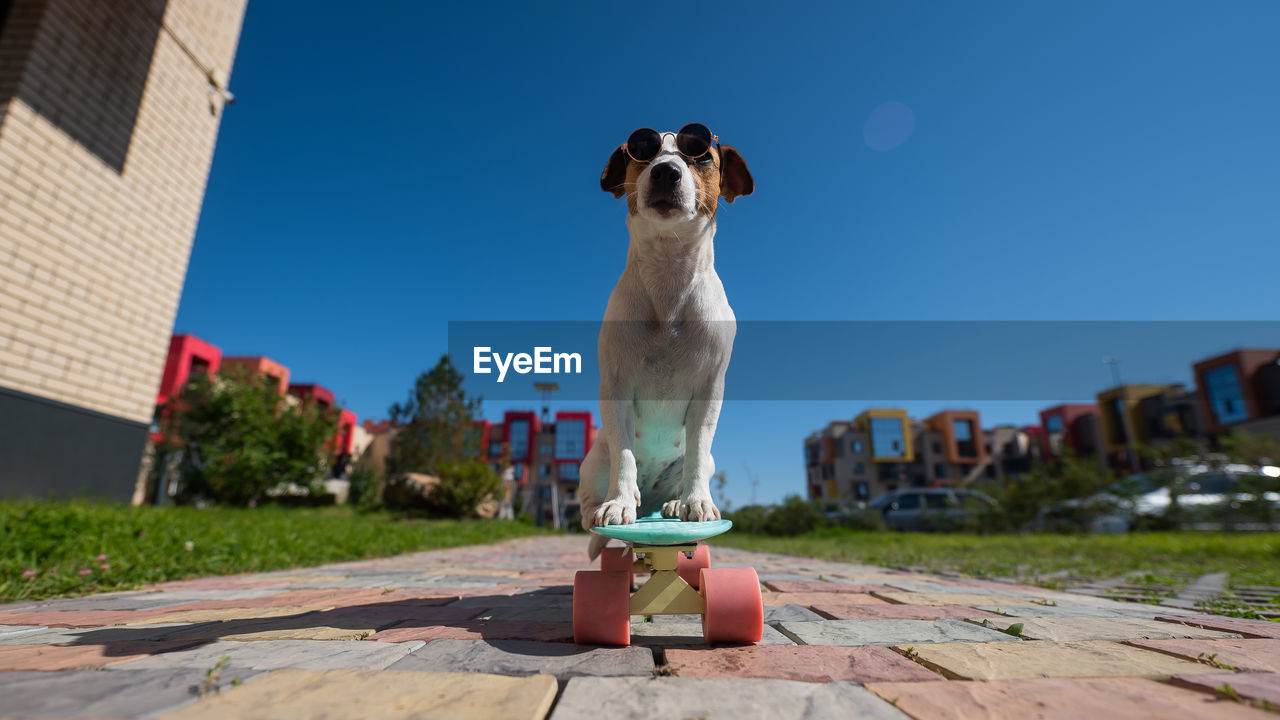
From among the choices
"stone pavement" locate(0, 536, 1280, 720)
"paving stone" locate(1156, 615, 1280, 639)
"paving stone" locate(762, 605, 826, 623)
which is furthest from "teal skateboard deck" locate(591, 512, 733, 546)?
"paving stone" locate(1156, 615, 1280, 639)

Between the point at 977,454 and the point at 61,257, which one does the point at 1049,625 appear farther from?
the point at 977,454

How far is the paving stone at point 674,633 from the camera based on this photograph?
1730mm

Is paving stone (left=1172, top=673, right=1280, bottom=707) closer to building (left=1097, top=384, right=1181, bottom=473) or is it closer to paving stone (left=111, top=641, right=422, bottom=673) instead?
paving stone (left=111, top=641, right=422, bottom=673)

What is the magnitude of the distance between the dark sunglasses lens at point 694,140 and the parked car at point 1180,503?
11.3 metres

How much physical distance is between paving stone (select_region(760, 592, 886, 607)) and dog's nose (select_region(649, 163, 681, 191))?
183 centimetres

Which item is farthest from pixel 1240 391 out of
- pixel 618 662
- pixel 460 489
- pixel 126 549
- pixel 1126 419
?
pixel 126 549

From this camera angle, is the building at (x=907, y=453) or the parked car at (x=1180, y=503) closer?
the parked car at (x=1180, y=503)

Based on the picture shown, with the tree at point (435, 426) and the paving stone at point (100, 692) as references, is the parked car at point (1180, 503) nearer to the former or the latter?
the paving stone at point (100, 692)

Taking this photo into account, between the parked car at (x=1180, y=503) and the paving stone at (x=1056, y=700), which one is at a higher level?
the parked car at (x=1180, y=503)

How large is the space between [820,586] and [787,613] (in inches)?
42.5

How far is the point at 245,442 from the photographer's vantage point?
39.8 feet

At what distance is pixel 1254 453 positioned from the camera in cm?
926

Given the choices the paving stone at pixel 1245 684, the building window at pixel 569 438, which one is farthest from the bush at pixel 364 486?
the building window at pixel 569 438

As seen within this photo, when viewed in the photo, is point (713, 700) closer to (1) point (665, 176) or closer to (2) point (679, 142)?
(1) point (665, 176)
